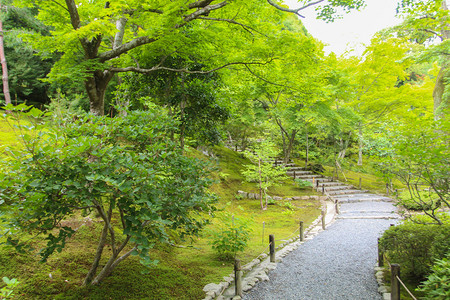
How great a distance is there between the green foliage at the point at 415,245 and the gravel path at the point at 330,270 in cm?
71

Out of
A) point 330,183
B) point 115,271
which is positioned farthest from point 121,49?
point 330,183

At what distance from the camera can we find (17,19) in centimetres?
1659

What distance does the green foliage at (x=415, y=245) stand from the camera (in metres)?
3.92

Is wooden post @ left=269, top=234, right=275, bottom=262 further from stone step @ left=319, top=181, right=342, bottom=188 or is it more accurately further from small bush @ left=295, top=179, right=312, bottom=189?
stone step @ left=319, top=181, right=342, bottom=188

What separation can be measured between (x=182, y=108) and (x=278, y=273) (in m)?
4.58

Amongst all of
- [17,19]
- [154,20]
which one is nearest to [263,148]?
[154,20]

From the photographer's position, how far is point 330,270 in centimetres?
540

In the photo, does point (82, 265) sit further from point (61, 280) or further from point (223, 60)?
point (223, 60)

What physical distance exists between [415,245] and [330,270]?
1.81m

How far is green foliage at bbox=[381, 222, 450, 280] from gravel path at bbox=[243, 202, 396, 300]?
71 centimetres

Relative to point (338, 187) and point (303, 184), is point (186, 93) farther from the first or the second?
point (338, 187)

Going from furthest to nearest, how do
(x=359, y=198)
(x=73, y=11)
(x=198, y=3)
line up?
(x=359, y=198), (x=198, y=3), (x=73, y=11)

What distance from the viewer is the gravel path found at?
4.38m

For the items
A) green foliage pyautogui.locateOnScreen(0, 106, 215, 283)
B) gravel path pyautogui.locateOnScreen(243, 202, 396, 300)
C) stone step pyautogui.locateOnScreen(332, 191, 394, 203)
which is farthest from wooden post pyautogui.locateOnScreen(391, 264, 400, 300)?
stone step pyautogui.locateOnScreen(332, 191, 394, 203)
